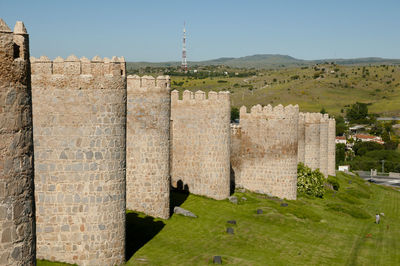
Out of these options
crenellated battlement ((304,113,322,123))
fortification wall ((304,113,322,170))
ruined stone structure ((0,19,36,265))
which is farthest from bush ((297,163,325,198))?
ruined stone structure ((0,19,36,265))

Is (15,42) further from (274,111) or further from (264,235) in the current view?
(274,111)

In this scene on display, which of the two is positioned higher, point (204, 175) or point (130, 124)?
point (130, 124)

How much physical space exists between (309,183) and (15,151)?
3210 centimetres

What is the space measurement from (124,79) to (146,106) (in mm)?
6362

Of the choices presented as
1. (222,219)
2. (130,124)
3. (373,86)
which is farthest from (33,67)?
(373,86)

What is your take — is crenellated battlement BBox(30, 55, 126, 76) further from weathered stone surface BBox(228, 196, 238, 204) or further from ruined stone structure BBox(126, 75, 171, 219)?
weathered stone surface BBox(228, 196, 238, 204)

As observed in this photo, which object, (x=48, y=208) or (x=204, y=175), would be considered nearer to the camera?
(x=48, y=208)

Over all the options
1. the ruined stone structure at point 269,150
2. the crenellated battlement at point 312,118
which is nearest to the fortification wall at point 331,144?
the crenellated battlement at point 312,118

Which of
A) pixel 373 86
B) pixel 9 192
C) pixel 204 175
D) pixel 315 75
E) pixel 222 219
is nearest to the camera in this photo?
pixel 9 192

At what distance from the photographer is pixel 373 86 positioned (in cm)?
16062

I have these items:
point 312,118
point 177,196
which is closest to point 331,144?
point 312,118

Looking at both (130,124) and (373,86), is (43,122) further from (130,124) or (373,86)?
(373,86)

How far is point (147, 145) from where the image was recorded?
21.5m

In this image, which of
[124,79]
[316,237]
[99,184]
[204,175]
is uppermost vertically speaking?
[124,79]
